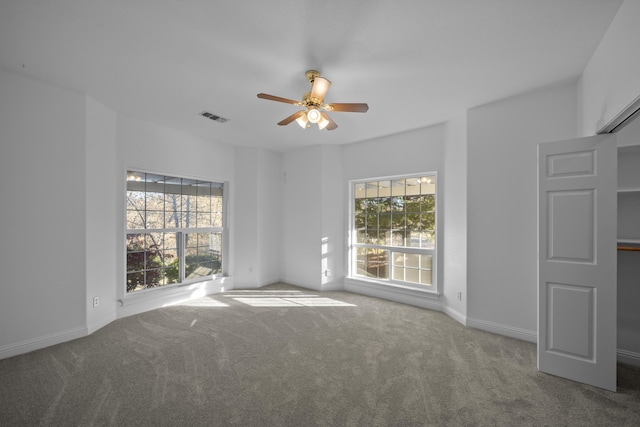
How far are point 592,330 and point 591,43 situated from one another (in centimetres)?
231

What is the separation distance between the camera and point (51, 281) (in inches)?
113

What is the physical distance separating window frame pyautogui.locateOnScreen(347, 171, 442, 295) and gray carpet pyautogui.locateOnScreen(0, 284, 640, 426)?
2.74ft

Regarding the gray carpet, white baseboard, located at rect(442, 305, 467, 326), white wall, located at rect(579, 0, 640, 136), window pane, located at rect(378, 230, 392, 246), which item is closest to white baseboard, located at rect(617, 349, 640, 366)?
the gray carpet

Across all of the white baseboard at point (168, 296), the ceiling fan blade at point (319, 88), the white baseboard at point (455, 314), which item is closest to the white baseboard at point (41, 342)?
the white baseboard at point (168, 296)

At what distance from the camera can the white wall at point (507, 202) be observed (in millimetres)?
2941

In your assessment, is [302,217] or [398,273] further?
[302,217]

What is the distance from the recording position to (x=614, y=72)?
196cm

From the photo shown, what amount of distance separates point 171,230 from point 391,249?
3579mm

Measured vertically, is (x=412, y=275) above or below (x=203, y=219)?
below

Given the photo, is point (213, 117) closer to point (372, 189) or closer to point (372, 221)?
point (372, 189)

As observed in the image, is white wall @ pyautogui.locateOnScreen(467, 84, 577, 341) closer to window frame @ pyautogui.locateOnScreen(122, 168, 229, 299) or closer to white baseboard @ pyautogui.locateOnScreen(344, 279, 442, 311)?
white baseboard @ pyautogui.locateOnScreen(344, 279, 442, 311)

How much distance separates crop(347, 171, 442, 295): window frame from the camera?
13.2 ft

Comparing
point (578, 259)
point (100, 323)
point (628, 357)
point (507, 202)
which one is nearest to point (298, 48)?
point (507, 202)

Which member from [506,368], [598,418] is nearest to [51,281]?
[506,368]
